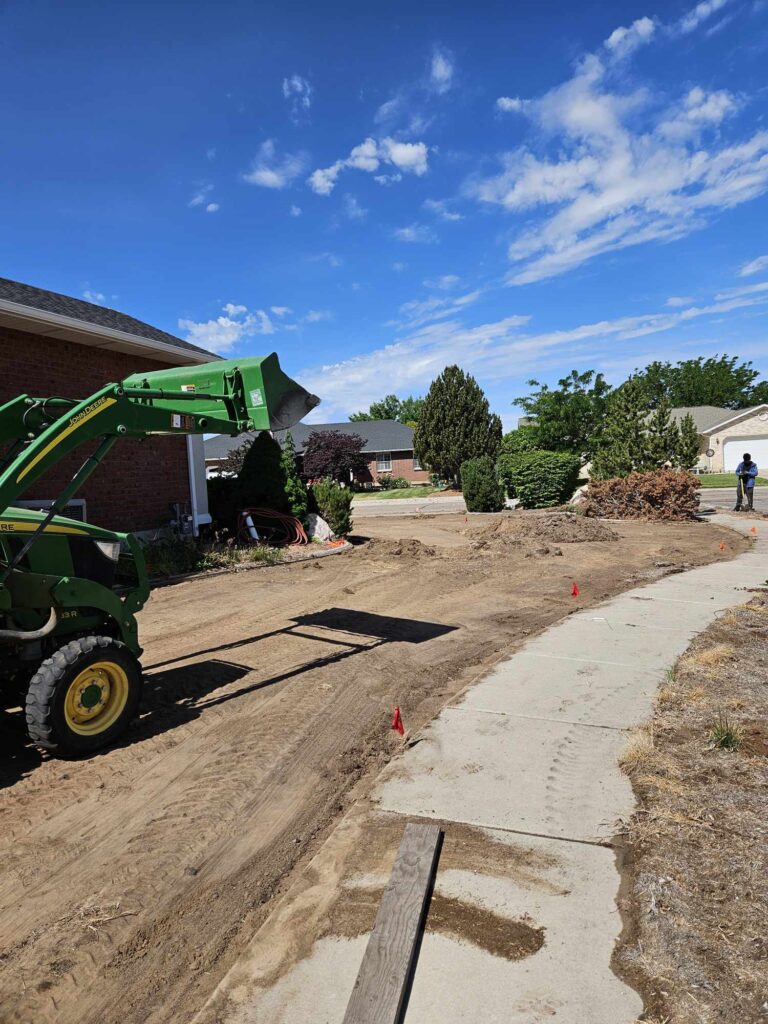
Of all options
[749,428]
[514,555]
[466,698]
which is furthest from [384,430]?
[466,698]

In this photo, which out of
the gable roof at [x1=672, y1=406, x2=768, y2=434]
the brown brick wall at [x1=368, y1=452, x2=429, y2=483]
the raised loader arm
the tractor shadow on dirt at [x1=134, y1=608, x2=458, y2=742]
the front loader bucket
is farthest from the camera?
the gable roof at [x1=672, y1=406, x2=768, y2=434]

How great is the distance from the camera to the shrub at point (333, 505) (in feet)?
54.4

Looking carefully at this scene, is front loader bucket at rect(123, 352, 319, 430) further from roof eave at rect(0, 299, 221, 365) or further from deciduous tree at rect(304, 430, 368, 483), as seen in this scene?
deciduous tree at rect(304, 430, 368, 483)

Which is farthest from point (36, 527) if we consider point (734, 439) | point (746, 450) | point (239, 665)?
point (734, 439)

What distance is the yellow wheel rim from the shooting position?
4684 millimetres

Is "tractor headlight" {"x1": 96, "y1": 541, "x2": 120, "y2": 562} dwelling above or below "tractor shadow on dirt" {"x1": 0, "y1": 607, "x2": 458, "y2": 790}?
above

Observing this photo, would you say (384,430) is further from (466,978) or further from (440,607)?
(466,978)

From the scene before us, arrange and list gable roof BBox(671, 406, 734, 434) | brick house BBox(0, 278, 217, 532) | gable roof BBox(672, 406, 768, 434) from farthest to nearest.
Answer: gable roof BBox(671, 406, 734, 434)
gable roof BBox(672, 406, 768, 434)
brick house BBox(0, 278, 217, 532)

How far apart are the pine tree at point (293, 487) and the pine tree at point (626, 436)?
52.5ft

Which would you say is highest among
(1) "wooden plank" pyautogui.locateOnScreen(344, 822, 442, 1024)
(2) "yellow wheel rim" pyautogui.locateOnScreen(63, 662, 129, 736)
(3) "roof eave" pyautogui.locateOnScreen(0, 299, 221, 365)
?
(3) "roof eave" pyautogui.locateOnScreen(0, 299, 221, 365)

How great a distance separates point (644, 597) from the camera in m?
9.93

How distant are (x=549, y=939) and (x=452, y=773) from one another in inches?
62.1

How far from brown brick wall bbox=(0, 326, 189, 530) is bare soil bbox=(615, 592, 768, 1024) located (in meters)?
9.63

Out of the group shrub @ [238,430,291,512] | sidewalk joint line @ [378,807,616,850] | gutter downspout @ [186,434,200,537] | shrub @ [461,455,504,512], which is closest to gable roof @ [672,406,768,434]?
shrub @ [461,455,504,512]
